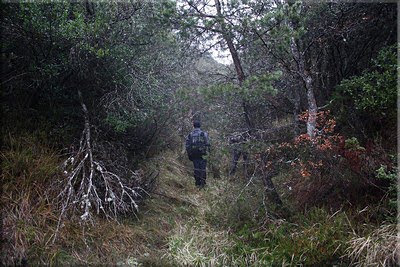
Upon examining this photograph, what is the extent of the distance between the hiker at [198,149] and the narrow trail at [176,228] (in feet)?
0.77

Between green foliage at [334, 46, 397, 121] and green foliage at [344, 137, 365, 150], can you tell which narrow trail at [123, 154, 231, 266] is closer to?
green foliage at [344, 137, 365, 150]

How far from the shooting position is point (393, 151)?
4.34 metres

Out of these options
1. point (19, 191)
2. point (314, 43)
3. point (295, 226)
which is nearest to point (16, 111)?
point (19, 191)

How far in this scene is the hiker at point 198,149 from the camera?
A: 7016 millimetres

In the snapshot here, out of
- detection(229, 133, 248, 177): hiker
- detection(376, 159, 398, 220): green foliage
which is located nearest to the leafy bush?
detection(376, 159, 398, 220): green foliage

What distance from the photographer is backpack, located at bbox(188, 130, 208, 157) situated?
700cm

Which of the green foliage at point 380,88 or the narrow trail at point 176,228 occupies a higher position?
the green foliage at point 380,88

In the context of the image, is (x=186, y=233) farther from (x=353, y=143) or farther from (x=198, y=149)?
(x=353, y=143)

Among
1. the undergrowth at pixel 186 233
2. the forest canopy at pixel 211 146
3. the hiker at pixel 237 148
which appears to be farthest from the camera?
the hiker at pixel 237 148

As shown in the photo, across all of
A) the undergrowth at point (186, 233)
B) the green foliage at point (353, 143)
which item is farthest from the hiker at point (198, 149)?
the green foliage at point (353, 143)

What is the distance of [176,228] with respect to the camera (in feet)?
17.3

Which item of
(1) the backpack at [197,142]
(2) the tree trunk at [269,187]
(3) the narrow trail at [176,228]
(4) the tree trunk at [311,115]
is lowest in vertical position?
(3) the narrow trail at [176,228]

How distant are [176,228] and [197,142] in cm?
220

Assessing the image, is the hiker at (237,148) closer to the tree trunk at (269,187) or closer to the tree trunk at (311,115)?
the tree trunk at (269,187)
